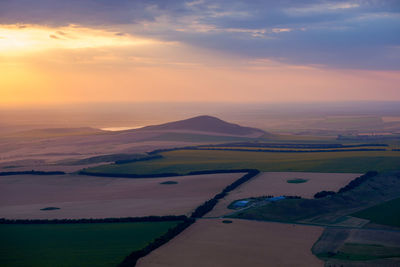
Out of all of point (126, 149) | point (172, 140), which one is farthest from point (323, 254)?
point (172, 140)

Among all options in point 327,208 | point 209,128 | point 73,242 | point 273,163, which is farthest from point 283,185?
point 209,128

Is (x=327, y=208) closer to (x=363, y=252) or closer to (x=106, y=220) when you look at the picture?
(x=363, y=252)

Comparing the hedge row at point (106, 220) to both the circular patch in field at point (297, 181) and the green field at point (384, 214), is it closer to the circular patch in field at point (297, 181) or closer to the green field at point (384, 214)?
the green field at point (384, 214)

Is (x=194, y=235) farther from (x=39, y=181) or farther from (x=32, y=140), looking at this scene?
(x=32, y=140)

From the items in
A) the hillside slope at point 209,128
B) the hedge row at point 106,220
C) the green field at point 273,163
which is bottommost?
the hedge row at point 106,220

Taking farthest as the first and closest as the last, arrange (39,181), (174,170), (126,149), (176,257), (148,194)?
(126,149)
(174,170)
(39,181)
(148,194)
(176,257)

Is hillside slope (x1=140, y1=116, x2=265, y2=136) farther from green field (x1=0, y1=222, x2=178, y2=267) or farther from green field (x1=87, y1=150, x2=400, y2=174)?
green field (x1=0, y1=222, x2=178, y2=267)

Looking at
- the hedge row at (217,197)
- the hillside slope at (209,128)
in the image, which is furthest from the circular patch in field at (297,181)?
the hillside slope at (209,128)
